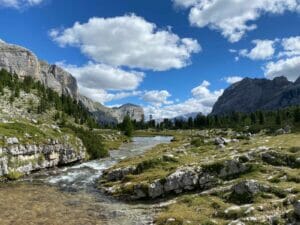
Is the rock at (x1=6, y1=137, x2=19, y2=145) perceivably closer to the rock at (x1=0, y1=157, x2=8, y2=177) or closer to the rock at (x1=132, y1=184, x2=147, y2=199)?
the rock at (x1=0, y1=157, x2=8, y2=177)

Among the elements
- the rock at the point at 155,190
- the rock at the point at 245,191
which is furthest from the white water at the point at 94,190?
the rock at the point at 245,191

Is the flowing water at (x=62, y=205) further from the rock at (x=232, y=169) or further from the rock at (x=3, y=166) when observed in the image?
the rock at (x=232, y=169)

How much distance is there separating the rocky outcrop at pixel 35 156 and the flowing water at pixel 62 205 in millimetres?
3318

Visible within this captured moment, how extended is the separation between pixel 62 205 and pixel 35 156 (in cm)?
2811

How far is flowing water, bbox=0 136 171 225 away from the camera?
37.3 meters

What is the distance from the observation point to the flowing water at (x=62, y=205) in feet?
123

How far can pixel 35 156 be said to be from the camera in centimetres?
6931

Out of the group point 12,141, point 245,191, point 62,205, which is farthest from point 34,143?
point 245,191

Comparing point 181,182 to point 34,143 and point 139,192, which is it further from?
point 34,143

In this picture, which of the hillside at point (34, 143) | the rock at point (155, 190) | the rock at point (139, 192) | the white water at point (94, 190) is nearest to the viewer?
the white water at point (94, 190)

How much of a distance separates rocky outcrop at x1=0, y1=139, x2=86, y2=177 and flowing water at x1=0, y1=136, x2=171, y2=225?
10.9 ft

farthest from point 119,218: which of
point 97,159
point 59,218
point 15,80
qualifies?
point 15,80

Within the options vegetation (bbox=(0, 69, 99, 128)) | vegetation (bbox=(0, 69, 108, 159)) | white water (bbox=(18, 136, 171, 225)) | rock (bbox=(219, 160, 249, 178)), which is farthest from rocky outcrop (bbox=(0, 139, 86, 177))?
vegetation (bbox=(0, 69, 99, 128))

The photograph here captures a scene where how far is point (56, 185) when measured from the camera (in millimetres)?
56281
